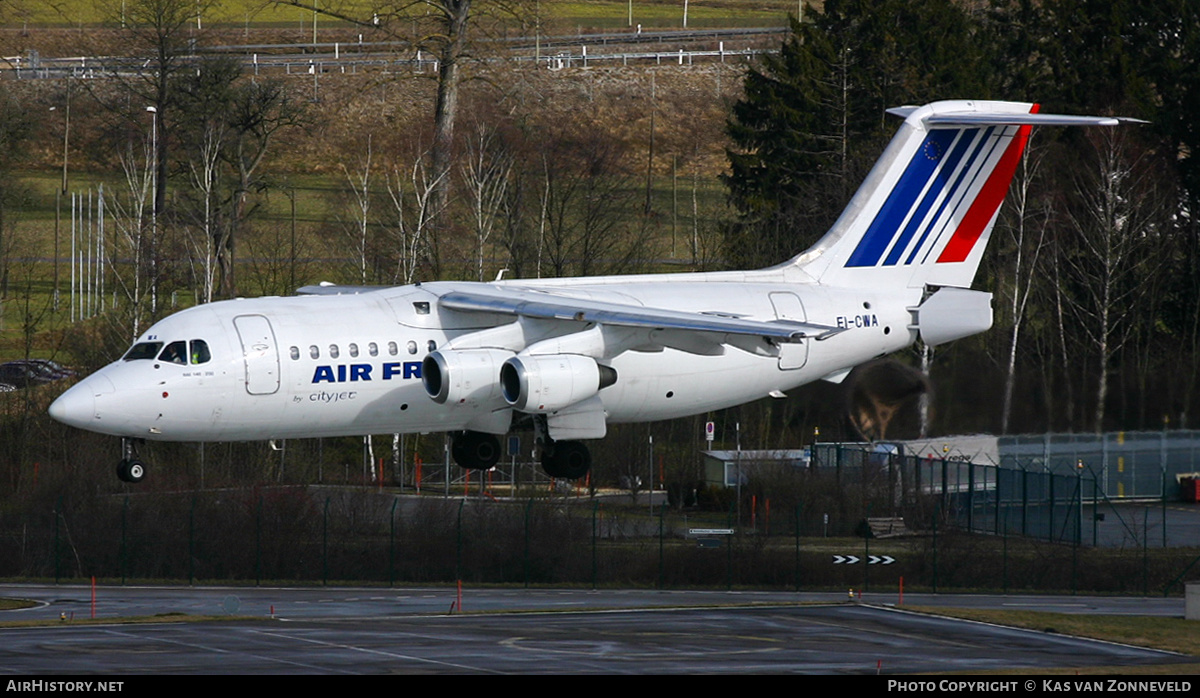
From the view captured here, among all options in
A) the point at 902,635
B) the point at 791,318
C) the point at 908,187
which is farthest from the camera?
the point at 908,187

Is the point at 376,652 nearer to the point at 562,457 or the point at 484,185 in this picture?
the point at 562,457

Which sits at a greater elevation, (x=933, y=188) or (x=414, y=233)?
(x=414, y=233)

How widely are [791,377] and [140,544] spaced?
64.0 ft

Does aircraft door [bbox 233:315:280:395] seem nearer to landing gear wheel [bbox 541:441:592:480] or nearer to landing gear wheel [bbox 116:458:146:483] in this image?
landing gear wheel [bbox 116:458:146:483]

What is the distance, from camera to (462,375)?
2839 centimetres

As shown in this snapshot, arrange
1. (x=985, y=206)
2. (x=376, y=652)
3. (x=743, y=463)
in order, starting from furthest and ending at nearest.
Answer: (x=743, y=463)
(x=985, y=206)
(x=376, y=652)

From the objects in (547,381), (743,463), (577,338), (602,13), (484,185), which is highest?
(602,13)

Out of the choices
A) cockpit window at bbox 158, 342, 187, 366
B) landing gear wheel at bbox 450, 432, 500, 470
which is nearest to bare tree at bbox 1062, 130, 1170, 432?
landing gear wheel at bbox 450, 432, 500, 470

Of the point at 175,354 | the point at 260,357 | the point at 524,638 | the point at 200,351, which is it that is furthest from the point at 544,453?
the point at 175,354

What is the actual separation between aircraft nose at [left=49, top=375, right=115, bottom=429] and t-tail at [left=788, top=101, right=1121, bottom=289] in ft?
45.6

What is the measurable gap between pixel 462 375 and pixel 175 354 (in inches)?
176

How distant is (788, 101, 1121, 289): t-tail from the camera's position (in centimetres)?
3394

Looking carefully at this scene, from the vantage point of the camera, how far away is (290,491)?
4603 cm

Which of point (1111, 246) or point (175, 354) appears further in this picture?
point (1111, 246)
